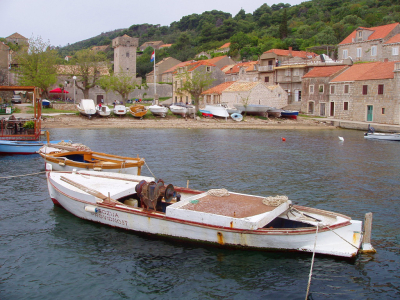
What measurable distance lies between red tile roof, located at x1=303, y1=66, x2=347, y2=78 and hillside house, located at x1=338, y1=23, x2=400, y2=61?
8.05 metres

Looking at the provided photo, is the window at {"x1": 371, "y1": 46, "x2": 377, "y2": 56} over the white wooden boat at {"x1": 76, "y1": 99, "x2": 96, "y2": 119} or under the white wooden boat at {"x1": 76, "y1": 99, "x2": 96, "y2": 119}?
over

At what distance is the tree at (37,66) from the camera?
54.2m

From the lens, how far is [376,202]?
1616cm

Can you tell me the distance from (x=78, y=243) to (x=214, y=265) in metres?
4.43

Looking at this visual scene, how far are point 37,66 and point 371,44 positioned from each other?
176 ft

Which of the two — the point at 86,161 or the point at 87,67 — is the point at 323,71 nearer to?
the point at 87,67

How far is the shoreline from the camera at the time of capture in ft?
152

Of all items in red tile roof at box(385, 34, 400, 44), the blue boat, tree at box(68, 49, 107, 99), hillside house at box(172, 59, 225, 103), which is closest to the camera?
the blue boat

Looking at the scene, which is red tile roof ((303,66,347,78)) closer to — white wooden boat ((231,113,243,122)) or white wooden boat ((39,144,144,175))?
white wooden boat ((231,113,243,122))

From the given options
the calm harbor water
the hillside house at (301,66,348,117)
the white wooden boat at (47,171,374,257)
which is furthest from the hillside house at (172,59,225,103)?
the white wooden boat at (47,171,374,257)

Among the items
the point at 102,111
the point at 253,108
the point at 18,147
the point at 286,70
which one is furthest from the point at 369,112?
the point at 18,147

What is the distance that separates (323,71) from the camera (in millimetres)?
60281

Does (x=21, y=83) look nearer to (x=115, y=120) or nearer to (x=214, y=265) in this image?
(x=115, y=120)

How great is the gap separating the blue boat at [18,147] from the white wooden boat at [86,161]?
5348 millimetres
